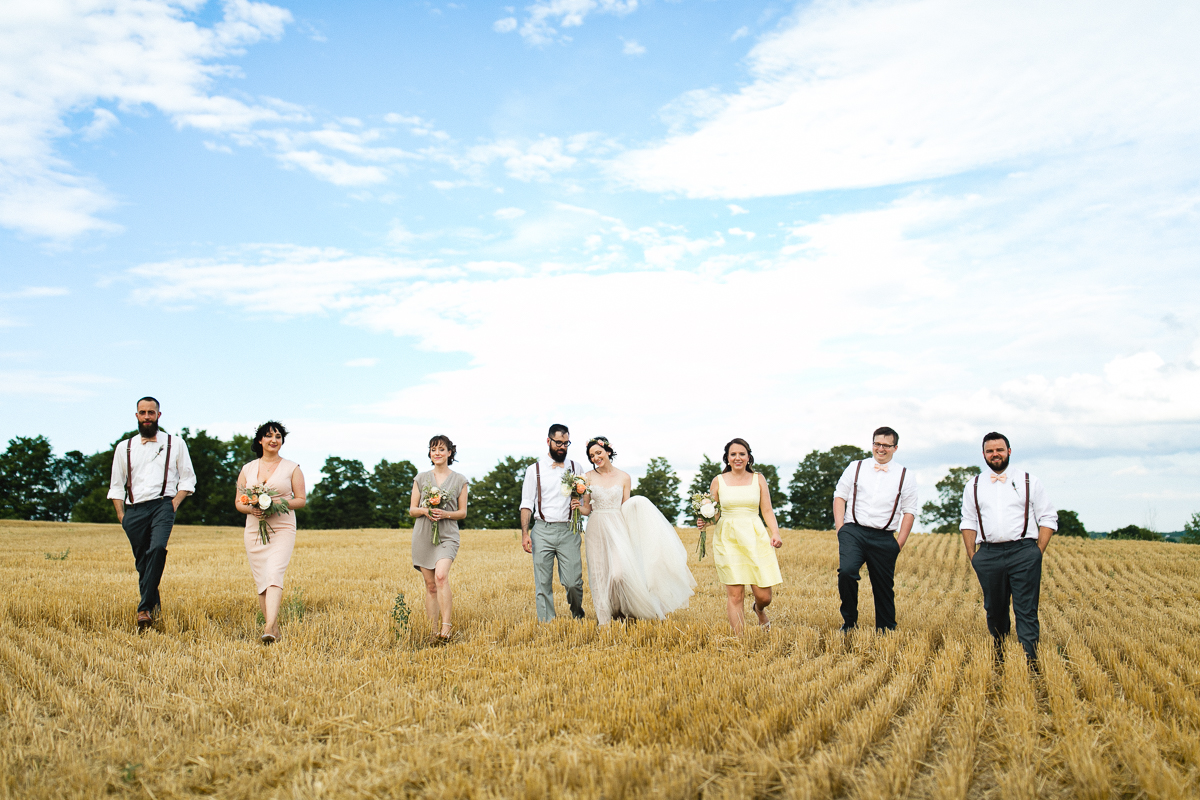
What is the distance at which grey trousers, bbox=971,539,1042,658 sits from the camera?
25.4 feet

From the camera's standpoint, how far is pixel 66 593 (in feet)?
34.1

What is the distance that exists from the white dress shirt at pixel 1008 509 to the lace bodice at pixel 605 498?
4.06m

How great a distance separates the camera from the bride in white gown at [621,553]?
9336 mm

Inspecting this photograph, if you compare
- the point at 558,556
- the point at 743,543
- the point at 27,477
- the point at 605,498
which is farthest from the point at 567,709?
the point at 27,477

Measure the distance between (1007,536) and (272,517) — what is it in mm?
8156

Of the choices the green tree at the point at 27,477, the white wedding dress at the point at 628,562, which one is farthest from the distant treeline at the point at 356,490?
the white wedding dress at the point at 628,562

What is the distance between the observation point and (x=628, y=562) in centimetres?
938

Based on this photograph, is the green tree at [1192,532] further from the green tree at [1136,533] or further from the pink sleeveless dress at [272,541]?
the pink sleeveless dress at [272,541]

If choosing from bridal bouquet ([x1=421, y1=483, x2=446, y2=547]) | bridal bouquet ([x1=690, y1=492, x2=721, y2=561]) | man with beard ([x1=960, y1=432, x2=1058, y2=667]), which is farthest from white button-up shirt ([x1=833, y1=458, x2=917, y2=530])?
bridal bouquet ([x1=421, y1=483, x2=446, y2=547])

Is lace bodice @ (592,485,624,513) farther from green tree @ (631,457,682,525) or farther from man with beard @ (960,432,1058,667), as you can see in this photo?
green tree @ (631,457,682,525)

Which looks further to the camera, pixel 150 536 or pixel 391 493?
pixel 391 493

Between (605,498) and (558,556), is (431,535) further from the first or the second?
(605,498)

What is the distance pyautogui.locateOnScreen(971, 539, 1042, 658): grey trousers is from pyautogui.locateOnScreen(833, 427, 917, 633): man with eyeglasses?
1.04 meters

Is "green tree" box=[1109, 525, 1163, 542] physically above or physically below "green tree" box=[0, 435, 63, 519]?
below
